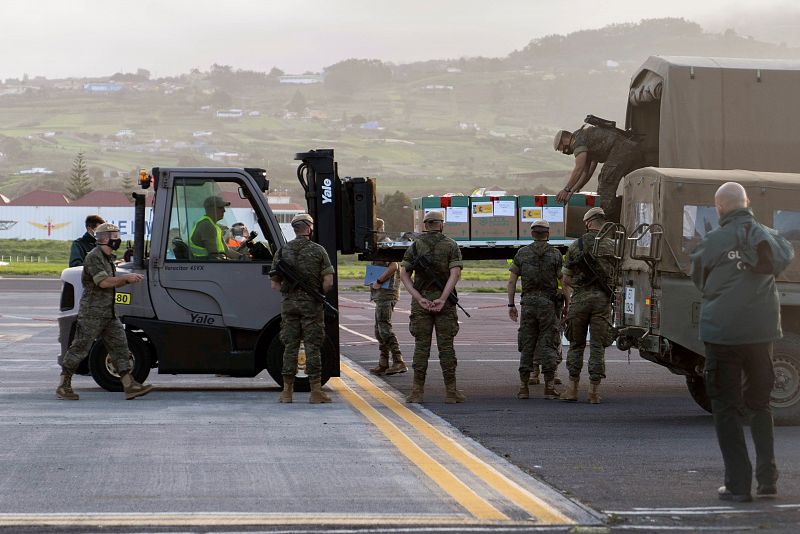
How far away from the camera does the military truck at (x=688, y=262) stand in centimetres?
1145

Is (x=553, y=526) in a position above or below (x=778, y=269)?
below

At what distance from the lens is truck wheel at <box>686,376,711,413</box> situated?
12.2 m

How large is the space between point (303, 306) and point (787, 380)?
4.70 meters

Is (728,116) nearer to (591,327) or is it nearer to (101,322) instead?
(591,327)

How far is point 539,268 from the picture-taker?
13.8m

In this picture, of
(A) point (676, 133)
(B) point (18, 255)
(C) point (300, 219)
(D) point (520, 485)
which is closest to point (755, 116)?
(A) point (676, 133)

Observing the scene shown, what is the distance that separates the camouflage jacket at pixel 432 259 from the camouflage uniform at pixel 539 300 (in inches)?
36.0

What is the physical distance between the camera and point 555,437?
1040 centimetres

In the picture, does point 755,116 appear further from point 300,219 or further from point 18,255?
point 18,255

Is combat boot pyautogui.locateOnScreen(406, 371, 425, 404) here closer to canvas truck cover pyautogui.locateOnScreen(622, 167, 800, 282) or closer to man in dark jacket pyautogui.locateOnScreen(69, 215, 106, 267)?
canvas truck cover pyautogui.locateOnScreen(622, 167, 800, 282)

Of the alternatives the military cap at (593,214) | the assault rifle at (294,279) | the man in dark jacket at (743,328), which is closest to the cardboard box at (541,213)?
the military cap at (593,214)

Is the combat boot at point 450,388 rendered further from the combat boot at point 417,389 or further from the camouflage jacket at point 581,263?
the camouflage jacket at point 581,263

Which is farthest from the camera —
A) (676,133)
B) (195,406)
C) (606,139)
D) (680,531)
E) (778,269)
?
(606,139)

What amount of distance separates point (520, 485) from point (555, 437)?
7.92ft
